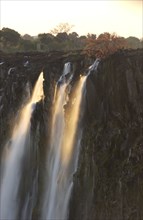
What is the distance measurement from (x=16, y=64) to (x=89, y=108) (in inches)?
377

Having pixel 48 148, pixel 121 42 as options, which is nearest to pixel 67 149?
pixel 48 148

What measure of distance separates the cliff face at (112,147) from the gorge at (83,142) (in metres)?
0.05

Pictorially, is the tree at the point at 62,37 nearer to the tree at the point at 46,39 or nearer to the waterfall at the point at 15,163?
the tree at the point at 46,39

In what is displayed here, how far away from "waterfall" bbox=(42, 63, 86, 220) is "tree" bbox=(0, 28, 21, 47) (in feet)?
76.8

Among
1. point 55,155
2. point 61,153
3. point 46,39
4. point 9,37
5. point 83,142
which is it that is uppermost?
point 9,37

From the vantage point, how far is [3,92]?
36312mm

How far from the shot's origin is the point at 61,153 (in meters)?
31.0

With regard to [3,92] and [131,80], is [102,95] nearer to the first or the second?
[131,80]

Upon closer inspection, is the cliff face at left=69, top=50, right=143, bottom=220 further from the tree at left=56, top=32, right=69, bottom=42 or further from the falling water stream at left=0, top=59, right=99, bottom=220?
the tree at left=56, top=32, right=69, bottom=42

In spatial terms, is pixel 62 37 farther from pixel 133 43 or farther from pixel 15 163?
pixel 15 163

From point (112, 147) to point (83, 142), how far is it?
1.70 m

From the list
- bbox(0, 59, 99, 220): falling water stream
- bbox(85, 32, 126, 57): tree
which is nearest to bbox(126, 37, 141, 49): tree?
bbox(85, 32, 126, 57): tree

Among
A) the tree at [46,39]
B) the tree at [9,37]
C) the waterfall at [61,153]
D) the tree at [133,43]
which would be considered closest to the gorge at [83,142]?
the waterfall at [61,153]

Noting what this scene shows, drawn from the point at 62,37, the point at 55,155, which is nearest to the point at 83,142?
the point at 55,155
